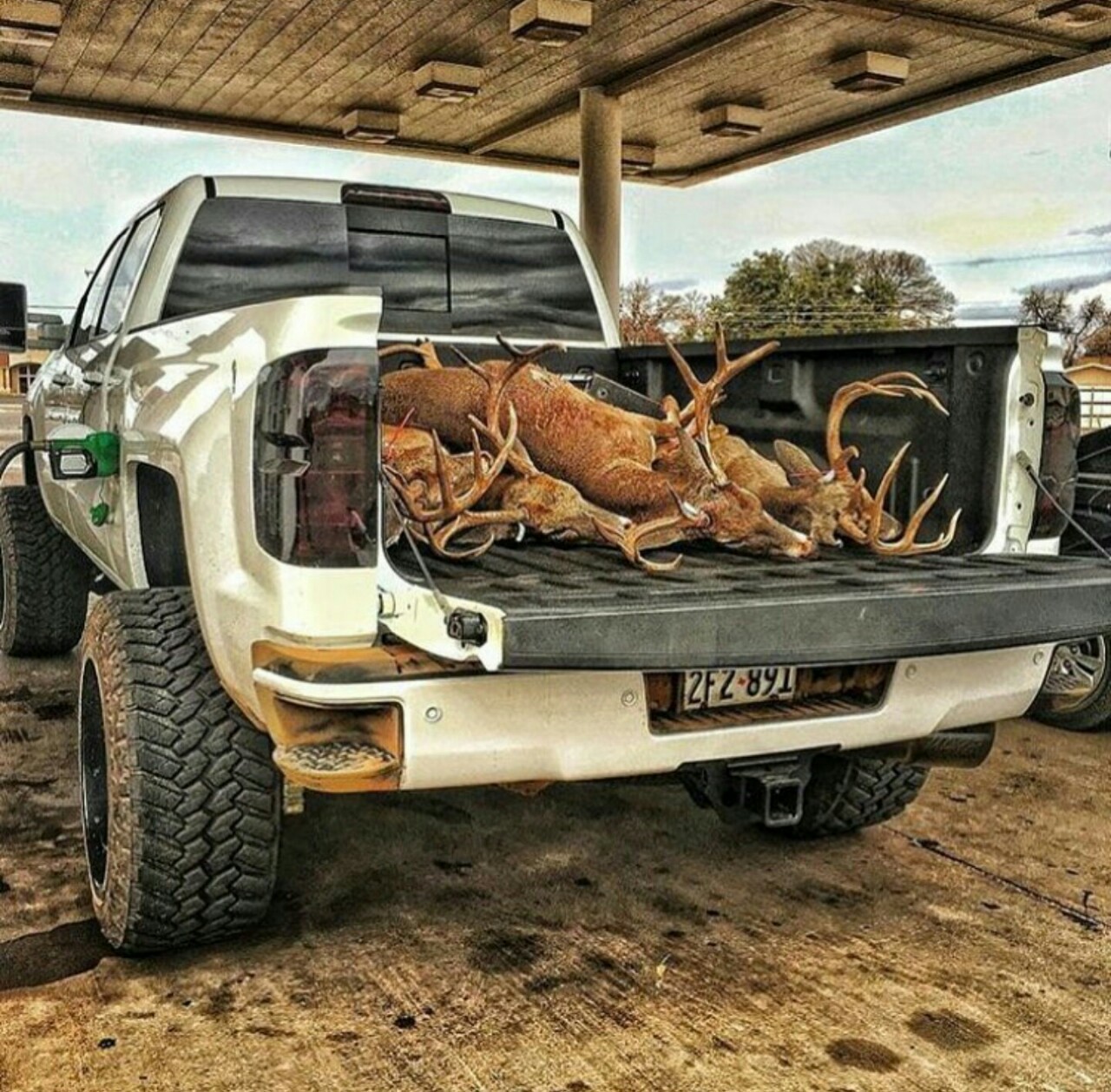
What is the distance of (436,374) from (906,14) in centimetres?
722

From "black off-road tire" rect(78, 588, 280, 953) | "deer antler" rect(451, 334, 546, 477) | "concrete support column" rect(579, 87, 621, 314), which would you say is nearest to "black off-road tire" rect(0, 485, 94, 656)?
"black off-road tire" rect(78, 588, 280, 953)

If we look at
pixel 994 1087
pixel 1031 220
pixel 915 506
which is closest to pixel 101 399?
pixel 915 506

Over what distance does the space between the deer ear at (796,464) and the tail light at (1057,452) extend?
Result: 0.59 meters

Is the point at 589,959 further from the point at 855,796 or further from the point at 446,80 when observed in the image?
the point at 446,80

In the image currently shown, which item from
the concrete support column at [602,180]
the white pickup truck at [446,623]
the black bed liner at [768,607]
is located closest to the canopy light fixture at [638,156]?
the concrete support column at [602,180]

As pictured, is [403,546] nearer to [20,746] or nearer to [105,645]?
[105,645]

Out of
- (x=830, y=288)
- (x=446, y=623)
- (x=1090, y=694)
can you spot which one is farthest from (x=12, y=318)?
(x=830, y=288)

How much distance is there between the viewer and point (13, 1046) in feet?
8.90

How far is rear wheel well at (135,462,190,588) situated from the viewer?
3434 millimetres

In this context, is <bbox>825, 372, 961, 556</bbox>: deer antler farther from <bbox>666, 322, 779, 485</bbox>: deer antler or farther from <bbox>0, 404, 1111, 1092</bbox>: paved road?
<bbox>0, 404, 1111, 1092</bbox>: paved road

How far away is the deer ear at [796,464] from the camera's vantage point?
11.7 feet

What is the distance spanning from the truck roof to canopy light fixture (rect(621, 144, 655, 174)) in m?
9.28

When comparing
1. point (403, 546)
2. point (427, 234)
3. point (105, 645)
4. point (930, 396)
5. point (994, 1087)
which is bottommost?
point (994, 1087)

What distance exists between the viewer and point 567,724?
8.88ft
